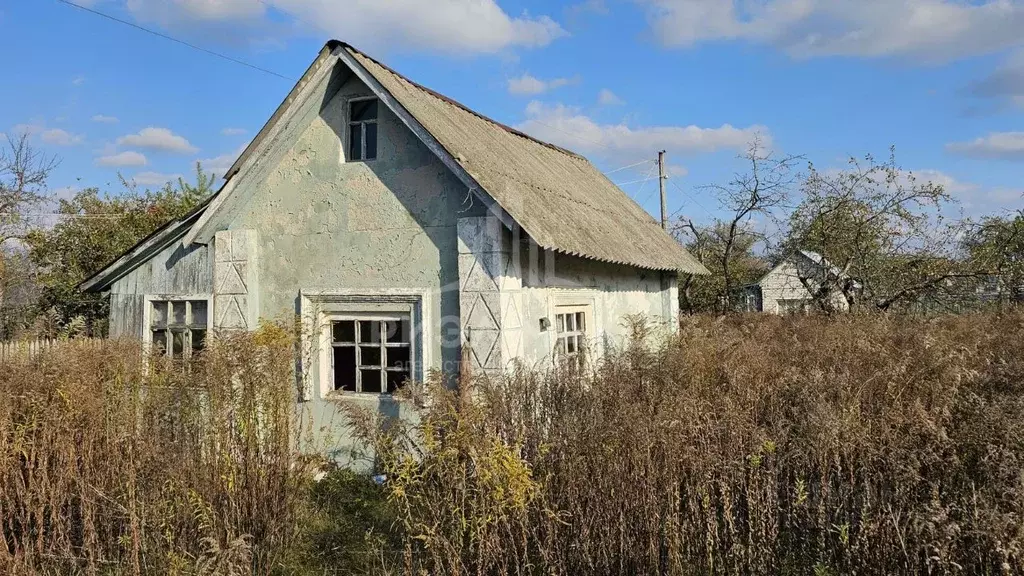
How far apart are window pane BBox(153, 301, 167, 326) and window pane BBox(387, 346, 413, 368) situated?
3345 mm

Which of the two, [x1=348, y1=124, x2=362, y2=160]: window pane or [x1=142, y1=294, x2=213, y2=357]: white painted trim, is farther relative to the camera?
[x1=142, y1=294, x2=213, y2=357]: white painted trim

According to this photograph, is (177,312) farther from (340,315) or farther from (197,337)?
(340,315)

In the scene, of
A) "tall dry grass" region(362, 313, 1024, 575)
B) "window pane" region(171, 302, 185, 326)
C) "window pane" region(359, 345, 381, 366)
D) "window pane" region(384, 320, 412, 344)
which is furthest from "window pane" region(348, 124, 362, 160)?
"tall dry grass" region(362, 313, 1024, 575)

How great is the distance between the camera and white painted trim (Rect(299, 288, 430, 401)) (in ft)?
23.6

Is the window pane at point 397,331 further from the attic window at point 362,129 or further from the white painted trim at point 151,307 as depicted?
the white painted trim at point 151,307

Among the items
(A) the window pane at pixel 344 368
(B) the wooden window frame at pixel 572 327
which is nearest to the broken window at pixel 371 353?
(A) the window pane at pixel 344 368

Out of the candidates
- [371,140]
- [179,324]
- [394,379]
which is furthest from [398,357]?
[179,324]

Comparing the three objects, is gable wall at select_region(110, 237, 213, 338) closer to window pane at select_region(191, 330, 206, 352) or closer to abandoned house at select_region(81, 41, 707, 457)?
abandoned house at select_region(81, 41, 707, 457)

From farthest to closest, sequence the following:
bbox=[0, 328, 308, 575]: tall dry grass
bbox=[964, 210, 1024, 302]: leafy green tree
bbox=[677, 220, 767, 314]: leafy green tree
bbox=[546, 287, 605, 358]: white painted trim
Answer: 1. bbox=[677, 220, 767, 314]: leafy green tree
2. bbox=[964, 210, 1024, 302]: leafy green tree
3. bbox=[546, 287, 605, 358]: white painted trim
4. bbox=[0, 328, 308, 575]: tall dry grass

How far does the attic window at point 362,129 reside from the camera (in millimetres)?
7676

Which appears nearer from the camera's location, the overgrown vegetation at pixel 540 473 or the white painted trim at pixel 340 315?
the overgrown vegetation at pixel 540 473

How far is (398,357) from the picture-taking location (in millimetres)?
7480

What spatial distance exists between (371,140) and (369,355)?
8.12 ft

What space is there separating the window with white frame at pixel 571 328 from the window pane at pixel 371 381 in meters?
2.11
